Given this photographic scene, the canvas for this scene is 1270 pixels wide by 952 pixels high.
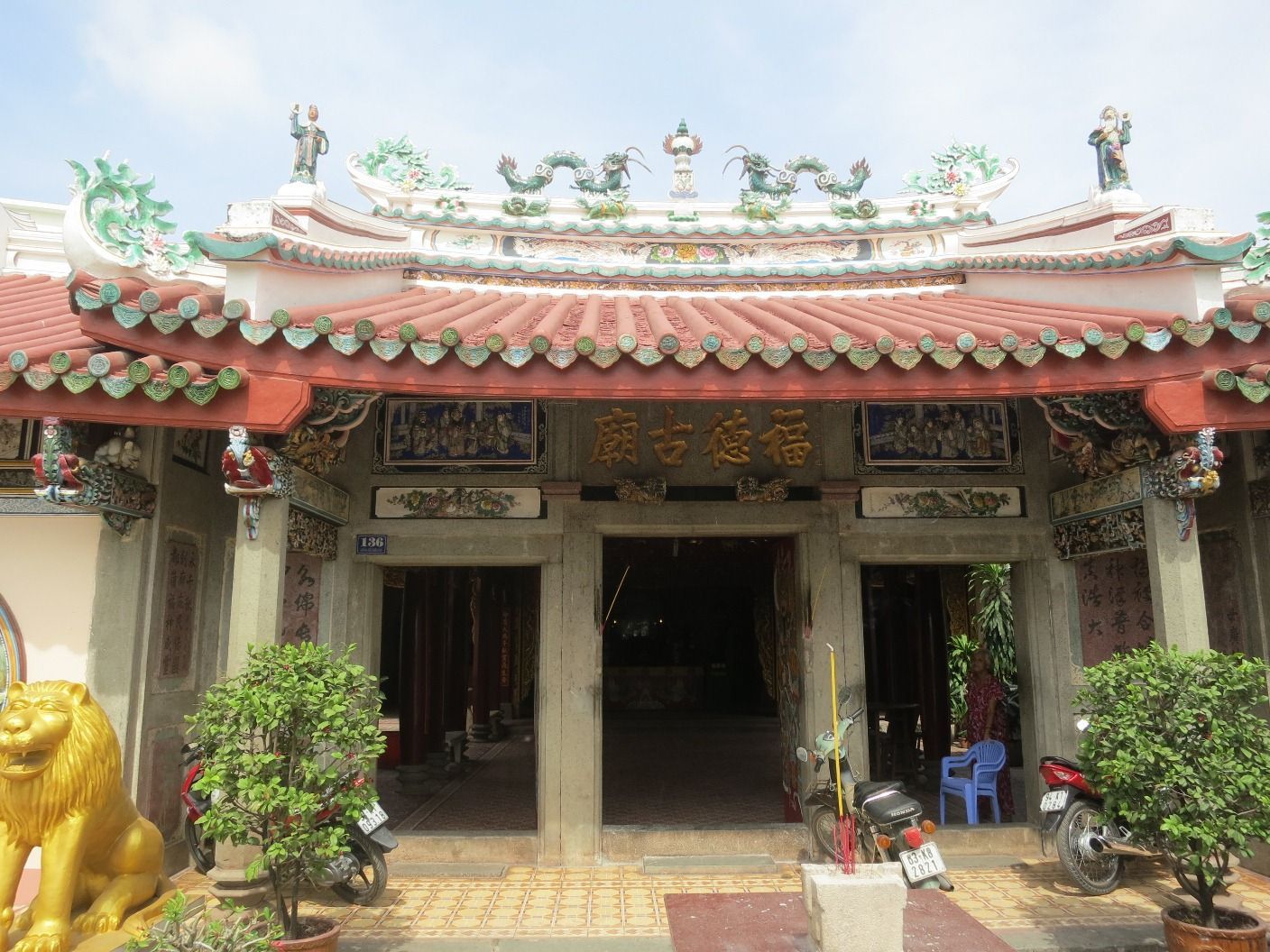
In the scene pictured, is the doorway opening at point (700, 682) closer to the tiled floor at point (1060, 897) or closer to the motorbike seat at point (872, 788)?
the motorbike seat at point (872, 788)

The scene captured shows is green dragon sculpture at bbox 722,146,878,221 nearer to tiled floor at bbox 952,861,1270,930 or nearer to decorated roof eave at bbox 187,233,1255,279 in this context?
decorated roof eave at bbox 187,233,1255,279

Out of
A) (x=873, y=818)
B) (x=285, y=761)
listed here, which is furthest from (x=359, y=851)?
(x=873, y=818)

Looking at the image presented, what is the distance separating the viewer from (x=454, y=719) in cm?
1224

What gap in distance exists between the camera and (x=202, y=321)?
15.6ft

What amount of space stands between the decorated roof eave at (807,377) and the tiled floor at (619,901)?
10.6 ft

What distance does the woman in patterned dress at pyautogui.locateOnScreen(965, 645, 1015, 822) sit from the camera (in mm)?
7933

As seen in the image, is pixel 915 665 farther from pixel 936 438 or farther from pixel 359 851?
pixel 359 851

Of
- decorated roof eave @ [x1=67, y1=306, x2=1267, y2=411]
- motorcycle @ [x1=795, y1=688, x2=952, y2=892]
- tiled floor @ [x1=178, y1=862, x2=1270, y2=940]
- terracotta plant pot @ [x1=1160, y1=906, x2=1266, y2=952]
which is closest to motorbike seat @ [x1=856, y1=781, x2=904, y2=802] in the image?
motorcycle @ [x1=795, y1=688, x2=952, y2=892]

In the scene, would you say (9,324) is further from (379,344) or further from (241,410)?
(379,344)

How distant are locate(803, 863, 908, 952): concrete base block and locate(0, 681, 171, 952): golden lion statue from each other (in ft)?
11.9

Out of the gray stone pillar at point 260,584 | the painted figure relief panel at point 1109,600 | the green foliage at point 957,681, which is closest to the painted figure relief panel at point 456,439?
the gray stone pillar at point 260,584

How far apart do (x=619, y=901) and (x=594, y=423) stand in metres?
3.54

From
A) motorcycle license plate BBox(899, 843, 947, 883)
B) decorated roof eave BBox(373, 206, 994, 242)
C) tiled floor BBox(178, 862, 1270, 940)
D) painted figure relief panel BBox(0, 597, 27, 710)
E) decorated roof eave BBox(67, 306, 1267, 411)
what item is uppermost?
decorated roof eave BBox(373, 206, 994, 242)

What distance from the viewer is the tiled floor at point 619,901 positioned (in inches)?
210
